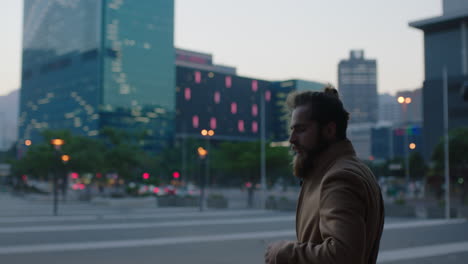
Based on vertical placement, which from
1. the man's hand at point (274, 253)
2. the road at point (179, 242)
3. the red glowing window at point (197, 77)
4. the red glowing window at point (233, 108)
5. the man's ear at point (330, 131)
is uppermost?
the red glowing window at point (197, 77)

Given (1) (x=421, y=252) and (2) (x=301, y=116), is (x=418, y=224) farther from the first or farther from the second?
(2) (x=301, y=116)

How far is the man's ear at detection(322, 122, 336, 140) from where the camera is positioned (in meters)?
2.37

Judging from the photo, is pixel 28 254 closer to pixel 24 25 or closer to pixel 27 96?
pixel 27 96

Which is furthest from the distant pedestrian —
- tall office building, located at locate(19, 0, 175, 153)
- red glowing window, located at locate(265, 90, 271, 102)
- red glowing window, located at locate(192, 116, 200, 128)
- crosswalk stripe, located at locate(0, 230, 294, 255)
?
red glowing window, located at locate(265, 90, 271, 102)

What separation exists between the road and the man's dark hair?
393 inches

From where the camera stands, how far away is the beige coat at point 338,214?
2.02 metres

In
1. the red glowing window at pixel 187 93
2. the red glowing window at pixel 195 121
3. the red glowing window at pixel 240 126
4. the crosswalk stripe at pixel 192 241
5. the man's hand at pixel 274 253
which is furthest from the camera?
the red glowing window at pixel 187 93

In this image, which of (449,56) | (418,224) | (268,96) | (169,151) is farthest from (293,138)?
(268,96)

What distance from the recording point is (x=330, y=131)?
2379mm

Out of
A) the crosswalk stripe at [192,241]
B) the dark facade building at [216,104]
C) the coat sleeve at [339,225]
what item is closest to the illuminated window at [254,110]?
the dark facade building at [216,104]

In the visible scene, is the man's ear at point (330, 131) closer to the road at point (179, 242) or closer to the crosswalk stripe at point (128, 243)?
the road at point (179, 242)

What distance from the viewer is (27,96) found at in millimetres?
153750

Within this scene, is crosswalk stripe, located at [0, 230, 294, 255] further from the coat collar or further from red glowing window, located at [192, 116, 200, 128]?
red glowing window, located at [192, 116, 200, 128]

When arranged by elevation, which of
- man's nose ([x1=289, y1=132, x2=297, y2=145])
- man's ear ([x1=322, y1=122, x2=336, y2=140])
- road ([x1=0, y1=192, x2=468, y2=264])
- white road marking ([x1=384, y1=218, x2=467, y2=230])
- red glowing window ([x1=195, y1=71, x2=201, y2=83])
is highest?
red glowing window ([x1=195, y1=71, x2=201, y2=83])
